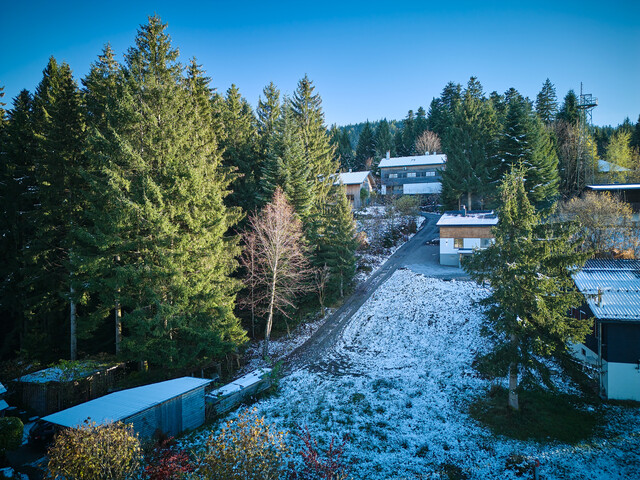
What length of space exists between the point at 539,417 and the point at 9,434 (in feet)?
69.6

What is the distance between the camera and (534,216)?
14.8 meters

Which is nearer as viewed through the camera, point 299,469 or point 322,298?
point 299,469

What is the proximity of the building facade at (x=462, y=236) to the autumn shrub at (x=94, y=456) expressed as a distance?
31.5 m

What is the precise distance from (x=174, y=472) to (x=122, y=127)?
16972 millimetres

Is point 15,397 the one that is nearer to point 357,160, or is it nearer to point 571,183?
point 571,183

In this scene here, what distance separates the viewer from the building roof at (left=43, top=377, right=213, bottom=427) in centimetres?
1273

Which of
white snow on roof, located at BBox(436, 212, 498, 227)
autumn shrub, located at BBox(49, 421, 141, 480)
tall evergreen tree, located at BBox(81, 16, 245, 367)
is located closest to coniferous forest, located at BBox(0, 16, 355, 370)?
tall evergreen tree, located at BBox(81, 16, 245, 367)

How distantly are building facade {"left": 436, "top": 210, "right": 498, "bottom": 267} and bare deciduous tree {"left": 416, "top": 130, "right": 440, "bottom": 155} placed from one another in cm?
3851

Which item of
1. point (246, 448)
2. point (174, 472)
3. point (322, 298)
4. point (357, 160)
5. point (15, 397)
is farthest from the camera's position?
point (357, 160)

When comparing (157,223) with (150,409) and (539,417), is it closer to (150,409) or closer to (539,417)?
(150,409)

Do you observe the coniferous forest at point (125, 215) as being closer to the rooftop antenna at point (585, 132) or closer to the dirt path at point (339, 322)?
the dirt path at point (339, 322)

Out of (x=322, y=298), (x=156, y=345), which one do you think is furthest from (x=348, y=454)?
(x=322, y=298)

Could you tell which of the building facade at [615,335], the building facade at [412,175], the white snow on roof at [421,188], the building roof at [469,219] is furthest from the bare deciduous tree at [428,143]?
the building facade at [615,335]

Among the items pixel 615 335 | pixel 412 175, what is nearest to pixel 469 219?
pixel 615 335
